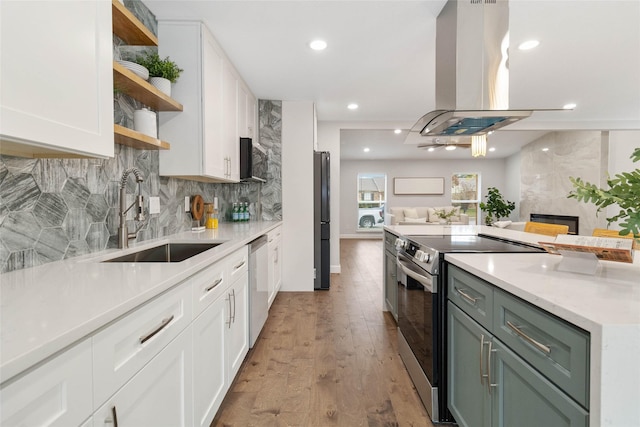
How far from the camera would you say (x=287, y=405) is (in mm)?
1851

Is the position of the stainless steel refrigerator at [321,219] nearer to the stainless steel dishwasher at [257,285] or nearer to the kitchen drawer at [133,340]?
the stainless steel dishwasher at [257,285]

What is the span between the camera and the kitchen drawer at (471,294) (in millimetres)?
1237

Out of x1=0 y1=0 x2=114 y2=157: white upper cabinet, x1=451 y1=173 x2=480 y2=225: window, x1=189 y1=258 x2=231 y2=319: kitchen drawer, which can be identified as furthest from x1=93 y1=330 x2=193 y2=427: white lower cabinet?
x1=451 y1=173 x2=480 y2=225: window

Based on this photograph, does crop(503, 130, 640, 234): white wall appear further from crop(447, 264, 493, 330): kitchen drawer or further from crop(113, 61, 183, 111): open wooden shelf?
crop(113, 61, 183, 111): open wooden shelf

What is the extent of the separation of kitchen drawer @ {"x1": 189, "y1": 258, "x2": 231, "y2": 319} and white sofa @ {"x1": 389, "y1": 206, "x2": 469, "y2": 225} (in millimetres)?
7937

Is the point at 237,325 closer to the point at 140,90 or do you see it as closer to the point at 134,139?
the point at 134,139

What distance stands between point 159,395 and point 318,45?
263 centimetres

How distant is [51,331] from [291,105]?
13.0 ft

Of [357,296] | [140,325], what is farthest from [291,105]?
[140,325]

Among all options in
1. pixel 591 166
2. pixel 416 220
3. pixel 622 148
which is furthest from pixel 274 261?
pixel 591 166

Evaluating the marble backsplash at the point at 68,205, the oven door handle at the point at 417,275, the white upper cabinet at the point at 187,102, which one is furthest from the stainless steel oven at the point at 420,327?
the marble backsplash at the point at 68,205

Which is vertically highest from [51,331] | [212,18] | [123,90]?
[212,18]

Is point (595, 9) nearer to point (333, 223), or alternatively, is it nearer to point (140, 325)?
point (140, 325)

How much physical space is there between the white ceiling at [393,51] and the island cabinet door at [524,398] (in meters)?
2.13
